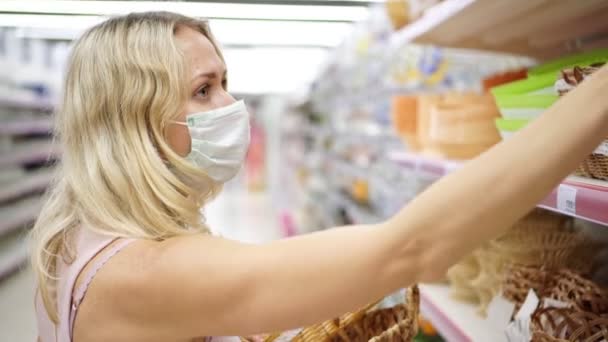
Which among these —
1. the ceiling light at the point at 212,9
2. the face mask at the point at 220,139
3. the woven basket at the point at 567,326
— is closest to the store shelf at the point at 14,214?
the ceiling light at the point at 212,9

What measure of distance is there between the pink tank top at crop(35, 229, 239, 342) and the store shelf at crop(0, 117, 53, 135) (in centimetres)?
482

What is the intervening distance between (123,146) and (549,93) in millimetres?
954

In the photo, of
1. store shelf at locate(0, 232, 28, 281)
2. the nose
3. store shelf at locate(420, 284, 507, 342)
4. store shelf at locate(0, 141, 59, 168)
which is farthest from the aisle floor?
store shelf at locate(0, 141, 59, 168)

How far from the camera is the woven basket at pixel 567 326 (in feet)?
3.57

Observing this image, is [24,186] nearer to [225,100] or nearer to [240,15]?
[240,15]

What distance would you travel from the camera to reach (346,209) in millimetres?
5391

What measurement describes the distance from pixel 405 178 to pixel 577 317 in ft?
7.99

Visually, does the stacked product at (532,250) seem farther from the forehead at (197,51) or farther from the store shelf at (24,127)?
the store shelf at (24,127)

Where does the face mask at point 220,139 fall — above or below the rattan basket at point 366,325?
above

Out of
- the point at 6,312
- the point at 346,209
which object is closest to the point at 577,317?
the point at 346,209

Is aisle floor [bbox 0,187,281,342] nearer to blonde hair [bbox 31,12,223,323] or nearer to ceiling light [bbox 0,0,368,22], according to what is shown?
blonde hair [bbox 31,12,223,323]

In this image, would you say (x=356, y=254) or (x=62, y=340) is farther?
(x=62, y=340)

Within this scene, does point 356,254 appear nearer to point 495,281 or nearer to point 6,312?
point 495,281

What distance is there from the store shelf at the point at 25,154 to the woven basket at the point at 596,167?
18.1 feet
